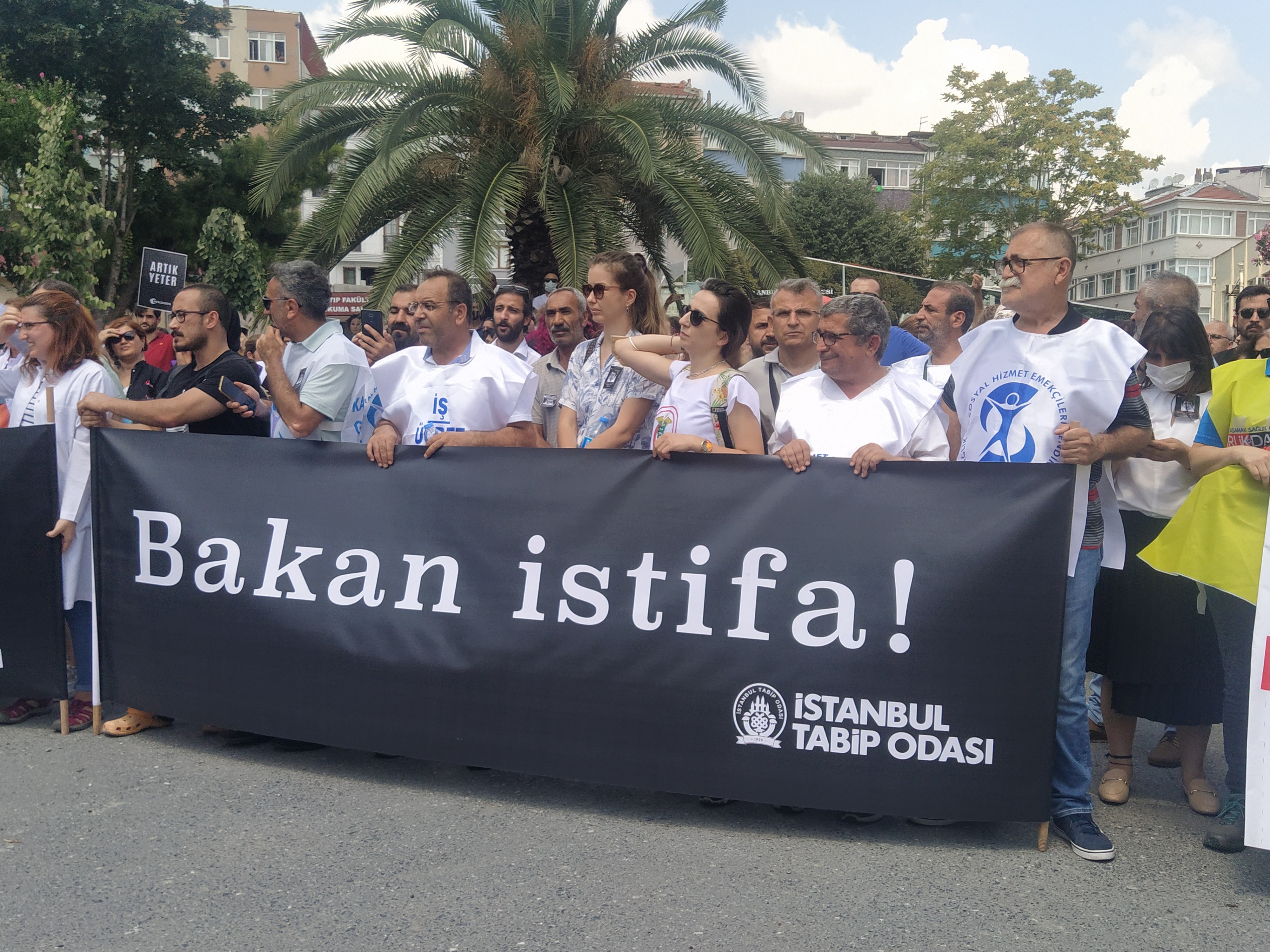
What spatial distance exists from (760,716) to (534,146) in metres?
9.79

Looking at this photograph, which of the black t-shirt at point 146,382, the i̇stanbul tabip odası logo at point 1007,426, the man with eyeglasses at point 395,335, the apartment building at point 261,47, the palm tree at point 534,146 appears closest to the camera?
the i̇stanbul tabip odası logo at point 1007,426

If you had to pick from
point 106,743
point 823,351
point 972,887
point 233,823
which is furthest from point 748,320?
point 106,743

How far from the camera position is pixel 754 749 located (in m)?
3.76

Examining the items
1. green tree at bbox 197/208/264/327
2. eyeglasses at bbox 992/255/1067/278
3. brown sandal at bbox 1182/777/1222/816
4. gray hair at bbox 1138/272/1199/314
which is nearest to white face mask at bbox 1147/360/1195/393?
gray hair at bbox 1138/272/1199/314

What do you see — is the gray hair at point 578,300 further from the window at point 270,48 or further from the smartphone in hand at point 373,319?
the window at point 270,48

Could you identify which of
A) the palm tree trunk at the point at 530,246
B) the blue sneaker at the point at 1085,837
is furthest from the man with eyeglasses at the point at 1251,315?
the palm tree trunk at the point at 530,246

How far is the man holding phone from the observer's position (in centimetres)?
478

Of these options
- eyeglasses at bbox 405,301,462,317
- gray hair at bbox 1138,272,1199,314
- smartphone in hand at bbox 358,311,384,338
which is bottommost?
eyeglasses at bbox 405,301,462,317

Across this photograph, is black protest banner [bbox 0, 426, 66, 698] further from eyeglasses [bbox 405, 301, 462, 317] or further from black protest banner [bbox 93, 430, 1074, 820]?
eyeglasses [bbox 405, 301, 462, 317]

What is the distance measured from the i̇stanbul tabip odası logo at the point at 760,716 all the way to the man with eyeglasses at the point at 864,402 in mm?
457

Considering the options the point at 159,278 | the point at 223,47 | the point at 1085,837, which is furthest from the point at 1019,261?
the point at 223,47

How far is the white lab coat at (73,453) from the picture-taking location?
4891mm

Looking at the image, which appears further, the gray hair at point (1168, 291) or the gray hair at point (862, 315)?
the gray hair at point (1168, 291)

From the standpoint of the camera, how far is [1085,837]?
365 centimetres
